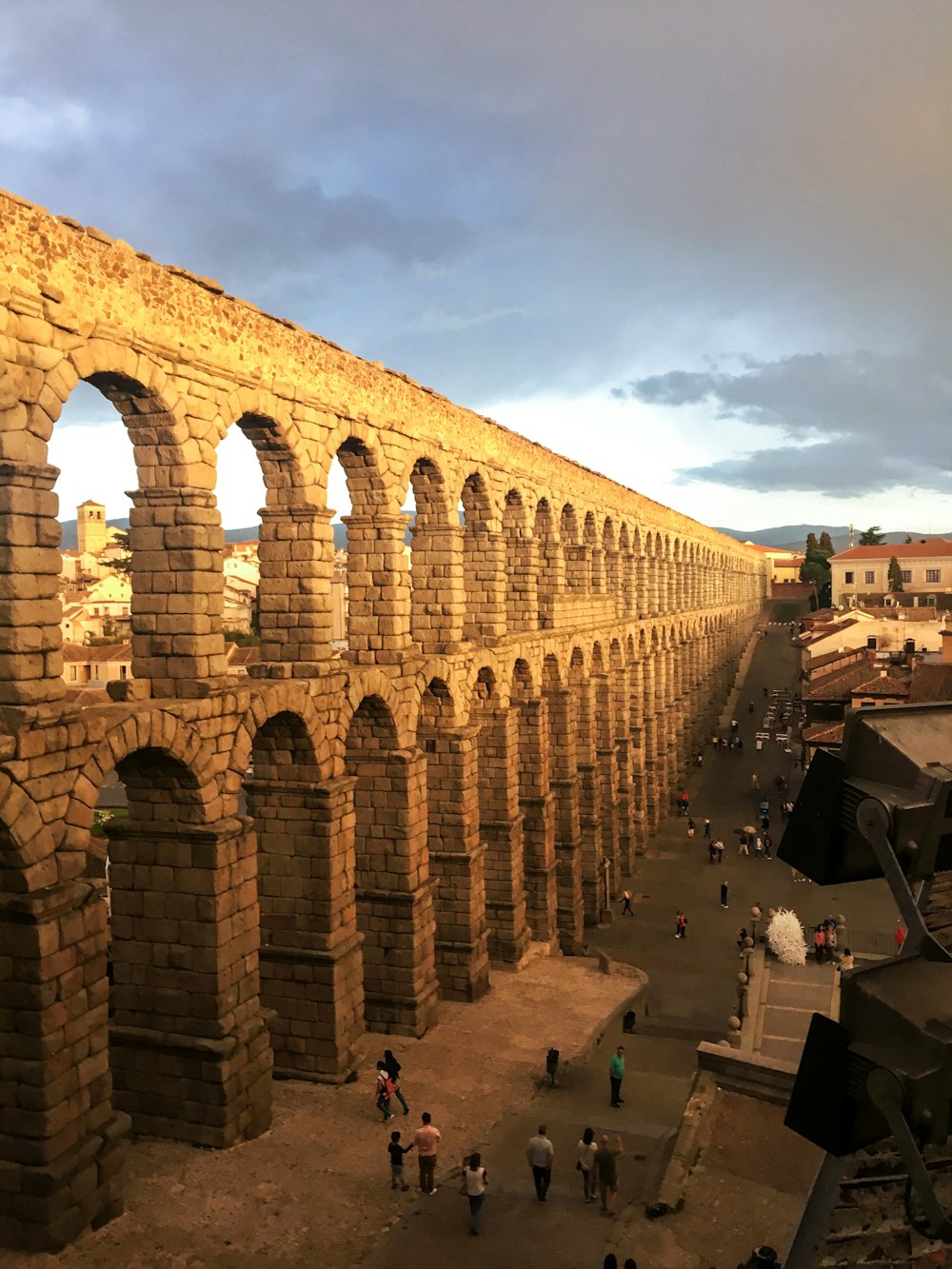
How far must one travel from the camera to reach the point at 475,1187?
14602 mm

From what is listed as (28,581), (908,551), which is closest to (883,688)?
(28,581)

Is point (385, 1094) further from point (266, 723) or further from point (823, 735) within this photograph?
point (823, 735)

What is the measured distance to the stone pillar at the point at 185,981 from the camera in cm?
1557

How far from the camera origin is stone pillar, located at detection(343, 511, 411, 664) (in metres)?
21.4

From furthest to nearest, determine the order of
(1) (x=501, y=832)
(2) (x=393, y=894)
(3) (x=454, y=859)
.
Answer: (1) (x=501, y=832)
(3) (x=454, y=859)
(2) (x=393, y=894)

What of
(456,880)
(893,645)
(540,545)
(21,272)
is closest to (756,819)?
(893,645)

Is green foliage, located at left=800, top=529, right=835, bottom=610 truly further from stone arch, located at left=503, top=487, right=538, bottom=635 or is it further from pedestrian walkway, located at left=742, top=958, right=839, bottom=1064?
pedestrian walkway, located at left=742, top=958, right=839, bottom=1064

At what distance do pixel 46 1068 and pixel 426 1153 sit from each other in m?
5.80

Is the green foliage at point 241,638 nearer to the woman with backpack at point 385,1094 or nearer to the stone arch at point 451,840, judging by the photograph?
the stone arch at point 451,840

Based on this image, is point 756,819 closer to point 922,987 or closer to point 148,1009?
point 148,1009

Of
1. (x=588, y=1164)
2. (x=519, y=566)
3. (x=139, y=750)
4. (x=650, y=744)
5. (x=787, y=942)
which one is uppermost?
(x=519, y=566)

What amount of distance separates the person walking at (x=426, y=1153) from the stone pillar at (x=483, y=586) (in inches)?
559

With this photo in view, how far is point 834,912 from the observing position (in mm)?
36469

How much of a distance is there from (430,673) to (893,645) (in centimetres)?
4701
